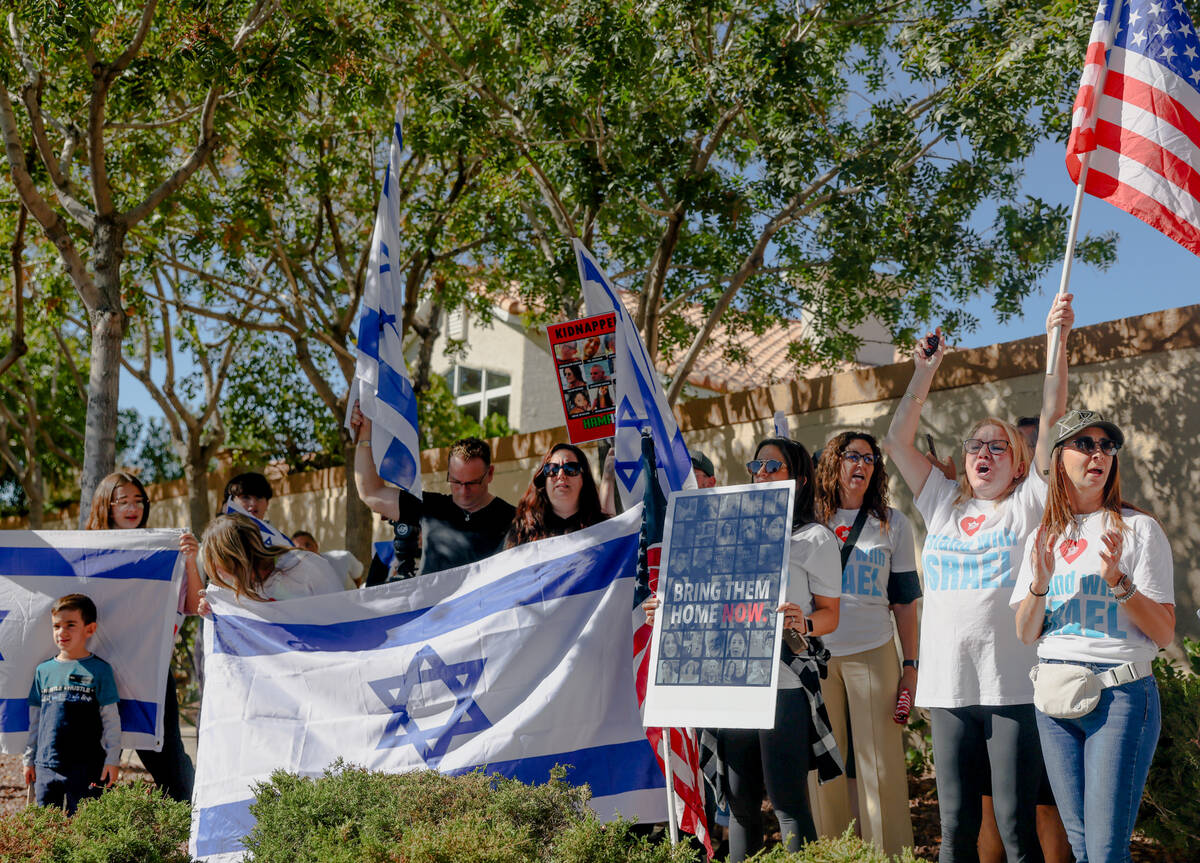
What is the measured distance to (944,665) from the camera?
13.8 feet

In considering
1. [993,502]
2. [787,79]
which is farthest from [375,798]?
[787,79]

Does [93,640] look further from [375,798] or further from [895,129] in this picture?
[895,129]

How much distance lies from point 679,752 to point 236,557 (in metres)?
2.40

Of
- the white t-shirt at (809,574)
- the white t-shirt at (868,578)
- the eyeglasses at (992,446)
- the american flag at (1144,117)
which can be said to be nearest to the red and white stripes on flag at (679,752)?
the white t-shirt at (809,574)

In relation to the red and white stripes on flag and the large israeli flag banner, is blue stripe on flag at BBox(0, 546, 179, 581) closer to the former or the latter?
the large israeli flag banner

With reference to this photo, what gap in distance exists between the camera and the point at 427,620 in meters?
5.08

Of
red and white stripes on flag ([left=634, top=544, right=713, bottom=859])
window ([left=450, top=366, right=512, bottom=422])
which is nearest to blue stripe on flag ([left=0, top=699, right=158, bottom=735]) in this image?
red and white stripes on flag ([left=634, top=544, right=713, bottom=859])

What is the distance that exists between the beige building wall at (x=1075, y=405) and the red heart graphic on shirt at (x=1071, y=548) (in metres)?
2.79

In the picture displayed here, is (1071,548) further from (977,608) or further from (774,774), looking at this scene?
(774,774)

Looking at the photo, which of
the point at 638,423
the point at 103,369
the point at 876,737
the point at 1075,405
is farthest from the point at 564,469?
the point at 103,369

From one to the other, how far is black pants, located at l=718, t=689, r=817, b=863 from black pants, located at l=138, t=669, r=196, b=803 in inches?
124

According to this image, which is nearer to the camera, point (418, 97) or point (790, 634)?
point (790, 634)

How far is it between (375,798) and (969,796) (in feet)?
6.84

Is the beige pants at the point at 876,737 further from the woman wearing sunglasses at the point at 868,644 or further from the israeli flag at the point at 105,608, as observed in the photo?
the israeli flag at the point at 105,608
